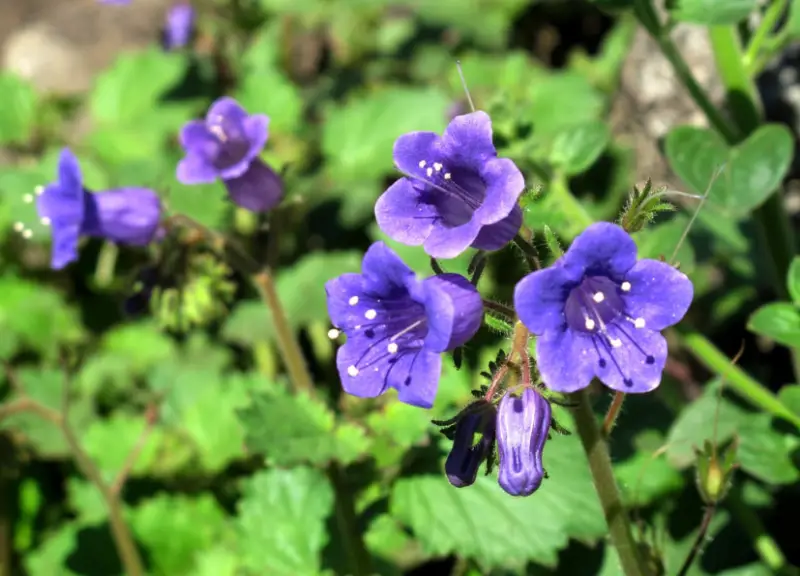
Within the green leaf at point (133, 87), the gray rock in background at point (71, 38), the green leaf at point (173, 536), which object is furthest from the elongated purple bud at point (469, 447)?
the gray rock in background at point (71, 38)

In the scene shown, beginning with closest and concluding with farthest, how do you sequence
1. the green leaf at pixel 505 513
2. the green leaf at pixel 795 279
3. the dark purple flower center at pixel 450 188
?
the dark purple flower center at pixel 450 188 → the green leaf at pixel 795 279 → the green leaf at pixel 505 513

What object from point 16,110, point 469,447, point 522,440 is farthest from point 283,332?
point 16,110

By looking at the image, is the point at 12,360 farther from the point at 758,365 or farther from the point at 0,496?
the point at 758,365

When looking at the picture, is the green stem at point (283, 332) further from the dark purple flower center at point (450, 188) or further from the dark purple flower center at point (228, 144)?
the dark purple flower center at point (450, 188)

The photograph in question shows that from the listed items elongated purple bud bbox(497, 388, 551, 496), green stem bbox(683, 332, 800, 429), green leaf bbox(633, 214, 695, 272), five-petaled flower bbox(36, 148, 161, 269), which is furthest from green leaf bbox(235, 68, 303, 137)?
elongated purple bud bbox(497, 388, 551, 496)

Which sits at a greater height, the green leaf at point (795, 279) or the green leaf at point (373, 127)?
the green leaf at point (795, 279)

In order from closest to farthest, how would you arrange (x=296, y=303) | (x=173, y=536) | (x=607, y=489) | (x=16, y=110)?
1. (x=607, y=489)
2. (x=173, y=536)
3. (x=296, y=303)
4. (x=16, y=110)

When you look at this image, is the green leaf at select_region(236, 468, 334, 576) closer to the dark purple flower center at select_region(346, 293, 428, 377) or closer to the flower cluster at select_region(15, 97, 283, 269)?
the flower cluster at select_region(15, 97, 283, 269)

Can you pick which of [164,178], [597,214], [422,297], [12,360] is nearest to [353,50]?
[164,178]

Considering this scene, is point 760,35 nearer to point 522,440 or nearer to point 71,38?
point 522,440
